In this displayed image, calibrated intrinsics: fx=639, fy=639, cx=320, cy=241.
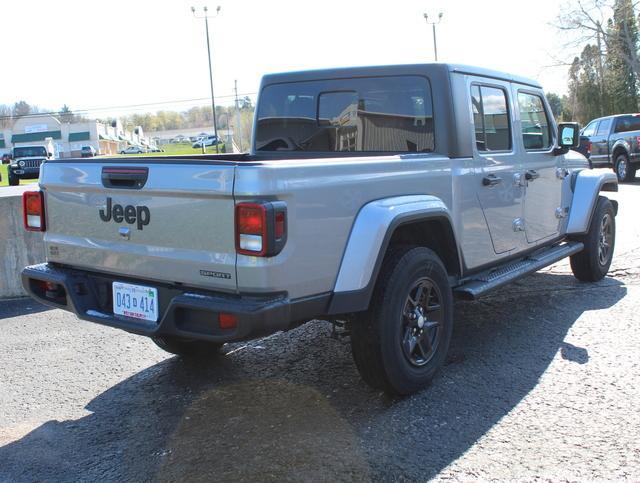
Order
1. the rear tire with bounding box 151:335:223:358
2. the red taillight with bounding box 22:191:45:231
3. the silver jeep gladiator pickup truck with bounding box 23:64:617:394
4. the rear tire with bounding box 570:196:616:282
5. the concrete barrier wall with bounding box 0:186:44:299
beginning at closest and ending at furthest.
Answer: the silver jeep gladiator pickup truck with bounding box 23:64:617:394 → the red taillight with bounding box 22:191:45:231 → the rear tire with bounding box 151:335:223:358 → the rear tire with bounding box 570:196:616:282 → the concrete barrier wall with bounding box 0:186:44:299

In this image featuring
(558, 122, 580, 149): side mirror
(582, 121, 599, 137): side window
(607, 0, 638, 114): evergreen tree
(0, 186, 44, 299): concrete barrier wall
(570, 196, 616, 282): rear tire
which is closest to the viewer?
(558, 122, 580, 149): side mirror

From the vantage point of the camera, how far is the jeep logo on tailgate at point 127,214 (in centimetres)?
338

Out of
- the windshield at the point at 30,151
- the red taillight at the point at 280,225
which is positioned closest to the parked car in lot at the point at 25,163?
the windshield at the point at 30,151

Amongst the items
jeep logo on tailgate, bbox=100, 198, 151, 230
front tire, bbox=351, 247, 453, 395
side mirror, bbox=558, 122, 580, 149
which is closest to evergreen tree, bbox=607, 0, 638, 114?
side mirror, bbox=558, 122, 580, 149

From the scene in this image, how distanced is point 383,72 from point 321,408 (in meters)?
2.34

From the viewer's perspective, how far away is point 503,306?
5836mm

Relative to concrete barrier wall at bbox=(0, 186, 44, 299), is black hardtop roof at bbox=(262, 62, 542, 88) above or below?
above

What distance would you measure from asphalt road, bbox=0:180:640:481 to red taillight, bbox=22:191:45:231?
1122 millimetres

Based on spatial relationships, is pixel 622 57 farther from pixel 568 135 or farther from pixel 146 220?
pixel 146 220

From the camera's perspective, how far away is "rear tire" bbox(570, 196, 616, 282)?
20.5 feet

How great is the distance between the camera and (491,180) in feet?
14.8

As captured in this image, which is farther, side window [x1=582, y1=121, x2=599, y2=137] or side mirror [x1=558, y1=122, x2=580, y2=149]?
side window [x1=582, y1=121, x2=599, y2=137]

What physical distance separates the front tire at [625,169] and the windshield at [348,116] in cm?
1453

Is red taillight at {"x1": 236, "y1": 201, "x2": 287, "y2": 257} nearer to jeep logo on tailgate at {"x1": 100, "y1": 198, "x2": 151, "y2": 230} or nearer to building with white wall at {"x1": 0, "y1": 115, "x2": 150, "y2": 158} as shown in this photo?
jeep logo on tailgate at {"x1": 100, "y1": 198, "x2": 151, "y2": 230}
